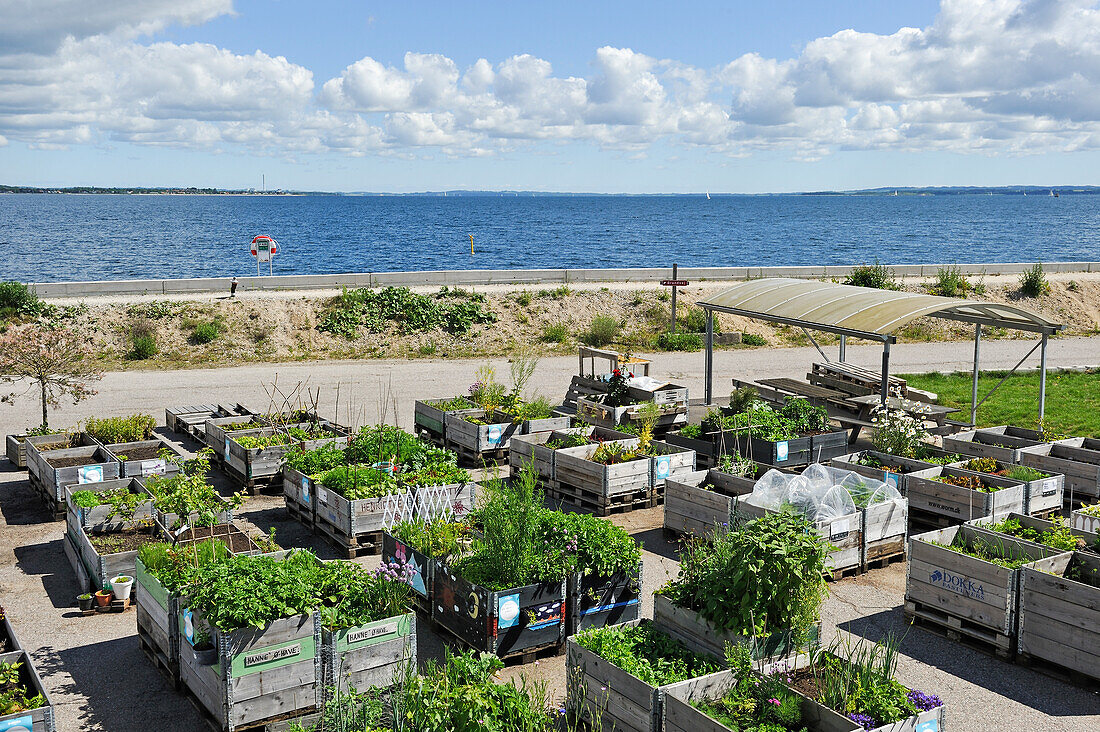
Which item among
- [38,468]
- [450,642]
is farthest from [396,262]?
[450,642]

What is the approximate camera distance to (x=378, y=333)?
29.5 meters

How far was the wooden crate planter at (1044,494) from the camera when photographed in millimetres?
12422

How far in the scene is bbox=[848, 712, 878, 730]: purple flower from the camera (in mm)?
6500

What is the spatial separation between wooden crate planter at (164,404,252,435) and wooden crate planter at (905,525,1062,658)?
12.5 m

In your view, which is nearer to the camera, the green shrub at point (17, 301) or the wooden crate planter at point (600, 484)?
the wooden crate planter at point (600, 484)

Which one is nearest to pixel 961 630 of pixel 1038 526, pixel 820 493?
pixel 1038 526

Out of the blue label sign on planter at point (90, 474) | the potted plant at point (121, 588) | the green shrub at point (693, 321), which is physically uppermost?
the green shrub at point (693, 321)

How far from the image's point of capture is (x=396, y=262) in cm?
8069

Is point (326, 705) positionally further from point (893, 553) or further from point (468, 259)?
point (468, 259)

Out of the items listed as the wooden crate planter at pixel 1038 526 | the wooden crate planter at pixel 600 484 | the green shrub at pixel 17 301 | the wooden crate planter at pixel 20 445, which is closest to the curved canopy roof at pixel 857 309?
the wooden crate planter at pixel 600 484

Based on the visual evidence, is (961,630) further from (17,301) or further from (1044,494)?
(17,301)

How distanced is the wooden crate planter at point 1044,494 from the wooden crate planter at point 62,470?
12288mm

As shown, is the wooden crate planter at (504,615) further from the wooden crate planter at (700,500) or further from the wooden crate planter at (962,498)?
the wooden crate planter at (962,498)

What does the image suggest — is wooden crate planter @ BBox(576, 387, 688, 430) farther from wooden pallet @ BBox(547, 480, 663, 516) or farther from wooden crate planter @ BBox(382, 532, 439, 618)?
wooden crate planter @ BBox(382, 532, 439, 618)
